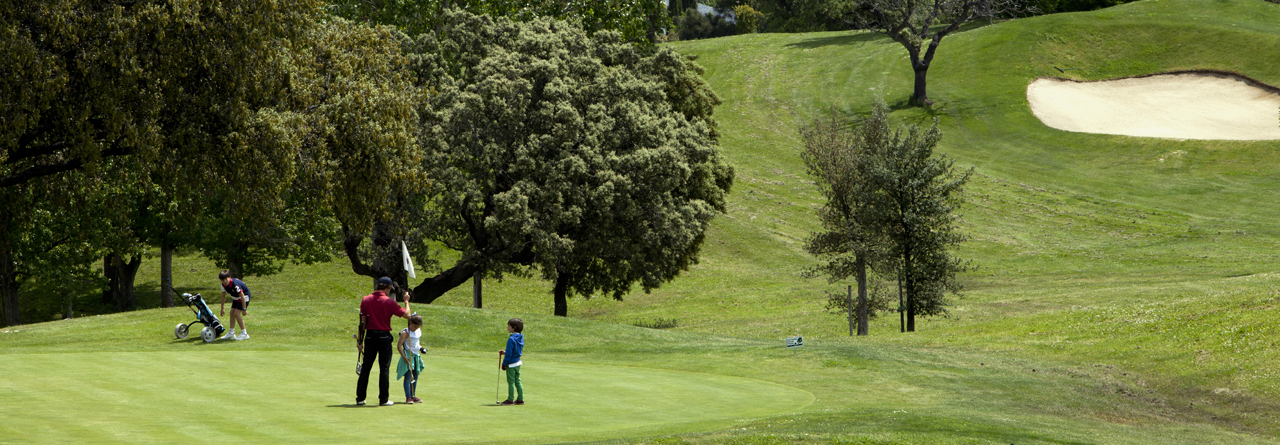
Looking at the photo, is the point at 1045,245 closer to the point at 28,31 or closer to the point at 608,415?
the point at 608,415

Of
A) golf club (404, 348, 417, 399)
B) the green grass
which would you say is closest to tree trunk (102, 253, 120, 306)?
the green grass

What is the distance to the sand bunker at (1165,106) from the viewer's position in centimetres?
7794

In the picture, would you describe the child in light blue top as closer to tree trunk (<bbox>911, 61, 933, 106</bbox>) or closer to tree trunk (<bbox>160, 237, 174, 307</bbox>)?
tree trunk (<bbox>160, 237, 174, 307</bbox>)

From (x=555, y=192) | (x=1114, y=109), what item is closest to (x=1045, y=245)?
(x=1114, y=109)

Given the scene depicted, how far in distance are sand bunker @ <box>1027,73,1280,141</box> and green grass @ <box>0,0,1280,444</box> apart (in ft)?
5.39

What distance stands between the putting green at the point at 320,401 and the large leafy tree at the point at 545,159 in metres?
16.2

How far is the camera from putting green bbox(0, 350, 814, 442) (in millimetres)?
13934

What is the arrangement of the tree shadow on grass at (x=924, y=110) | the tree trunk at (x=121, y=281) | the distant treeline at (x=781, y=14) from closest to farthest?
the tree trunk at (x=121, y=281) < the tree shadow on grass at (x=924, y=110) < the distant treeline at (x=781, y=14)

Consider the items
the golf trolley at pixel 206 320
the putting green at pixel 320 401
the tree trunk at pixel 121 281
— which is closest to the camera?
the putting green at pixel 320 401

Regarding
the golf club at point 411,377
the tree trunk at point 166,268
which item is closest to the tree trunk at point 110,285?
the tree trunk at point 166,268

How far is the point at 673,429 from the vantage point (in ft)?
52.2

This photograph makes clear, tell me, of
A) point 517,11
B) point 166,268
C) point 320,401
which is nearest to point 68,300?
A: point 166,268

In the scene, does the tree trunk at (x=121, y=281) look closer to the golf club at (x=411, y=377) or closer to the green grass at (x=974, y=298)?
the green grass at (x=974, y=298)

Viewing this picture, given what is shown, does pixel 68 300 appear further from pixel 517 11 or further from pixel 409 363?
pixel 409 363
